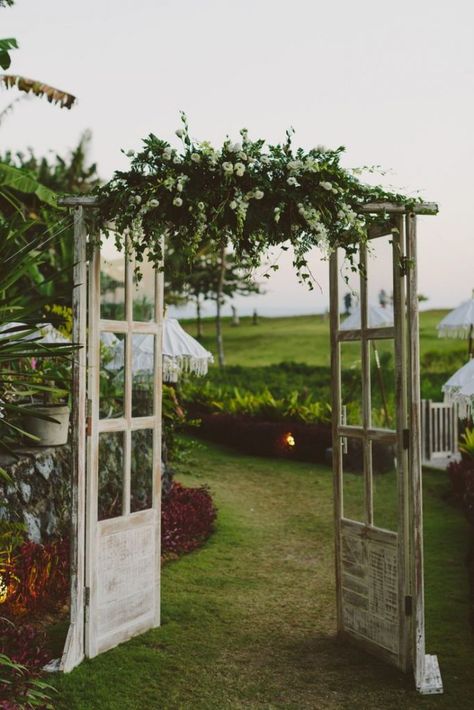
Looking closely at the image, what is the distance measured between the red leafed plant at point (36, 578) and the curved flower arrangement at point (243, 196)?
2519 mm

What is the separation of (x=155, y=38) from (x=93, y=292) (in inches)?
122

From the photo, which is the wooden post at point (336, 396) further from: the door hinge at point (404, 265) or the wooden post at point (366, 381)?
the door hinge at point (404, 265)

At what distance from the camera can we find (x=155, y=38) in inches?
269

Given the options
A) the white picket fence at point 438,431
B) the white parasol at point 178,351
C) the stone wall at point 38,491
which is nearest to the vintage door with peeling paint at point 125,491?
the stone wall at point 38,491

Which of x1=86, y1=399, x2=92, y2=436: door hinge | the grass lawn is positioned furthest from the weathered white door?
the grass lawn

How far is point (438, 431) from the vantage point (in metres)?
13.5

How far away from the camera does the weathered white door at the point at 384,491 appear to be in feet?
15.0

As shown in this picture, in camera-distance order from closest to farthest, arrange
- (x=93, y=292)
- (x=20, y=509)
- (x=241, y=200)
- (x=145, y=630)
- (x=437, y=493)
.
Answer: (x=241, y=200), (x=93, y=292), (x=145, y=630), (x=20, y=509), (x=437, y=493)

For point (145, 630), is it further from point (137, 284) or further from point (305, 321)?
point (305, 321)

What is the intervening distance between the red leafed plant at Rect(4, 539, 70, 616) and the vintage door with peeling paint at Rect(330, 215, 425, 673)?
208cm

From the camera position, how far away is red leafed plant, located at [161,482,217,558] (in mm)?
7564

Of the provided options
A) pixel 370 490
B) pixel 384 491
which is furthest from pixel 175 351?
pixel 370 490

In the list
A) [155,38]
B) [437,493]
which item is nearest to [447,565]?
[437,493]

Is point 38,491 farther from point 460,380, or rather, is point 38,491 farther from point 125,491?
point 460,380
